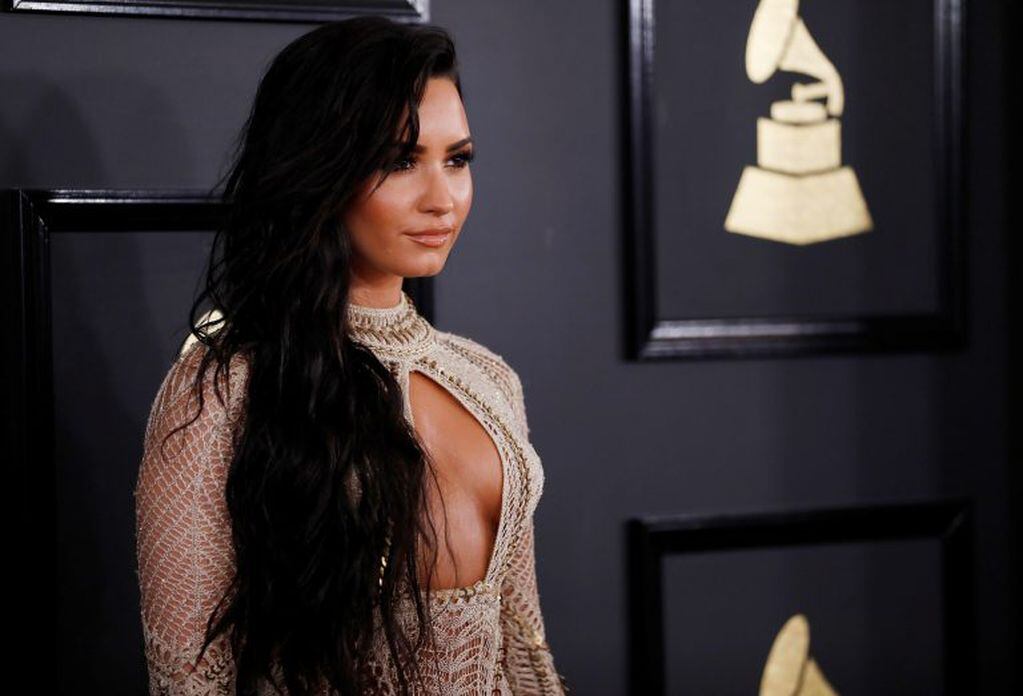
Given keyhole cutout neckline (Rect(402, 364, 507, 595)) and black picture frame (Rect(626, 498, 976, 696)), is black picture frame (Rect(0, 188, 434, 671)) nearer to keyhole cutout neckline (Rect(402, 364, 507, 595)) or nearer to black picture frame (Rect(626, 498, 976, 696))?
keyhole cutout neckline (Rect(402, 364, 507, 595))

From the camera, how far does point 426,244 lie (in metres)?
1.43

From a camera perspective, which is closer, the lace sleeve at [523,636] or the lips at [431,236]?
the lips at [431,236]

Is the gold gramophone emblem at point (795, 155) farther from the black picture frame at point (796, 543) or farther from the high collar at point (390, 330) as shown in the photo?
the high collar at point (390, 330)

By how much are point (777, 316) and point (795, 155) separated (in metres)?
0.29

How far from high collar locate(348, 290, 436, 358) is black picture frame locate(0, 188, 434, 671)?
61 centimetres

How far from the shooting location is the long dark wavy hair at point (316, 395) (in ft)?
4.29

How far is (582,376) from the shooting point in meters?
2.09

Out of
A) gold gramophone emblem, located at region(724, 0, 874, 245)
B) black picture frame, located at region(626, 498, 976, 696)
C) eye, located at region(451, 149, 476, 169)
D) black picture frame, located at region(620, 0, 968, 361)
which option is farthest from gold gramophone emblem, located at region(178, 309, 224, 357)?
gold gramophone emblem, located at region(724, 0, 874, 245)

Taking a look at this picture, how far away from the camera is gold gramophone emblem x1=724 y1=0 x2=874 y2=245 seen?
2141 mm

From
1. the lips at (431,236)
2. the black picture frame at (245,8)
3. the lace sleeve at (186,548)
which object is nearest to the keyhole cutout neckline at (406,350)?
the lips at (431,236)

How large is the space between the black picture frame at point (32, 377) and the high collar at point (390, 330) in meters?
0.61

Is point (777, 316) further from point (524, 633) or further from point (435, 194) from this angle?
point (435, 194)

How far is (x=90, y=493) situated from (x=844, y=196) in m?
1.40

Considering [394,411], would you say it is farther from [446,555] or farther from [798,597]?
[798,597]
